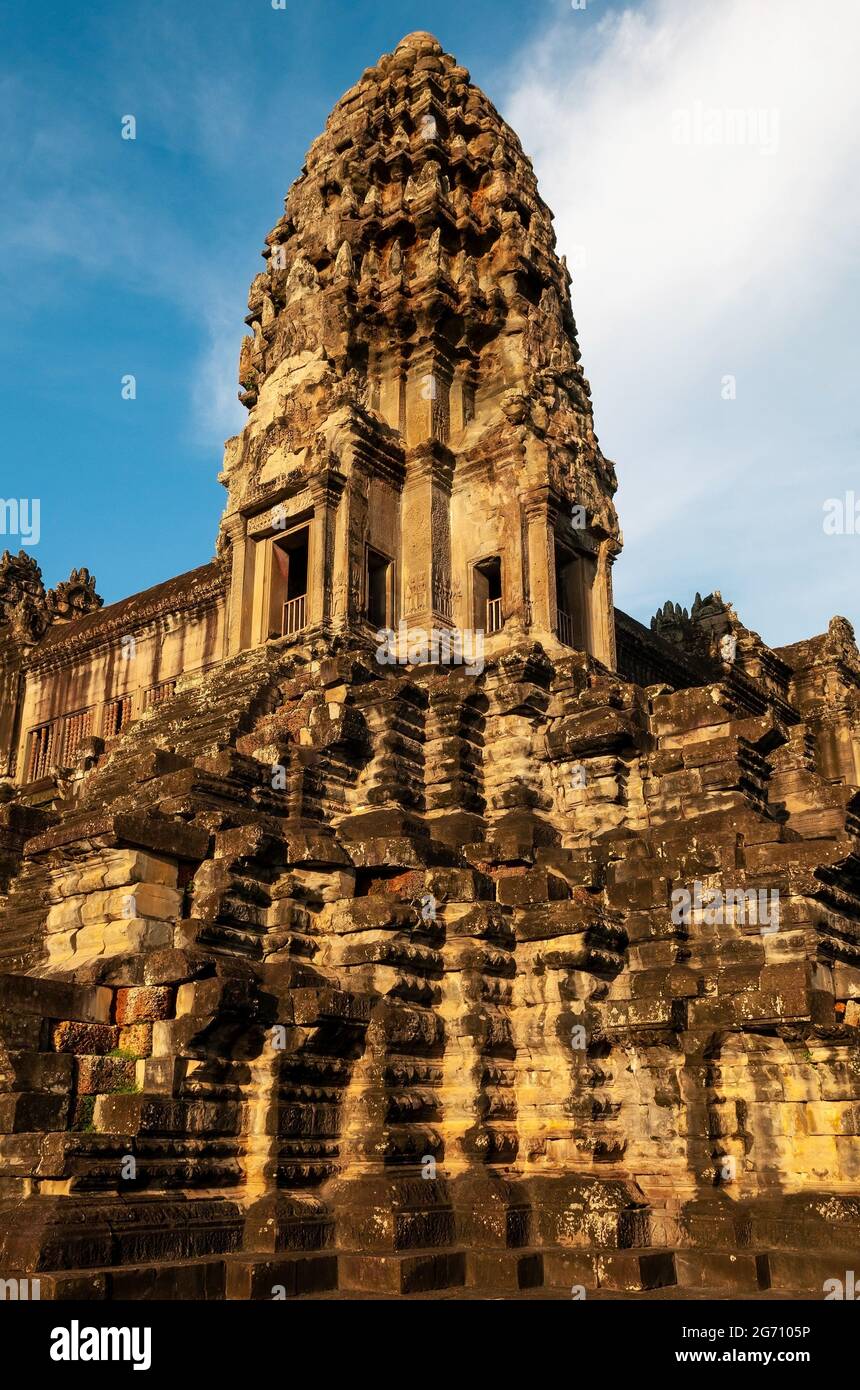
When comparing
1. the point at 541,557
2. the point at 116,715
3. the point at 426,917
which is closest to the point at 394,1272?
the point at 426,917

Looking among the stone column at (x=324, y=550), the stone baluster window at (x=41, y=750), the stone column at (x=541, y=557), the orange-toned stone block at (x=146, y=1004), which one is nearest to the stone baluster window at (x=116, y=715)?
the stone baluster window at (x=41, y=750)

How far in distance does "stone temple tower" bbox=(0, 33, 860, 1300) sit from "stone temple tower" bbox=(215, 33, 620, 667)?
0.09m

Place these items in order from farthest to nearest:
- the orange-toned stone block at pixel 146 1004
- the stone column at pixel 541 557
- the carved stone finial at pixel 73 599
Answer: the carved stone finial at pixel 73 599 < the stone column at pixel 541 557 < the orange-toned stone block at pixel 146 1004

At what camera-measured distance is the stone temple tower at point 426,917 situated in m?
11.2

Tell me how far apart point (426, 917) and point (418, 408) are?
34.4 ft

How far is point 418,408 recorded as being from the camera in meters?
21.4

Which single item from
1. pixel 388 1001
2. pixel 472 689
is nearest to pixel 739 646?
pixel 472 689

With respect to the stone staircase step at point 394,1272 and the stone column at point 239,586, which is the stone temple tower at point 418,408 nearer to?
the stone column at point 239,586

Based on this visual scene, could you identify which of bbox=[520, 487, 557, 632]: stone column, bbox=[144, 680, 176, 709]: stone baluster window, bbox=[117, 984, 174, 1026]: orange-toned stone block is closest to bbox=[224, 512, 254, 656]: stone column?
bbox=[520, 487, 557, 632]: stone column

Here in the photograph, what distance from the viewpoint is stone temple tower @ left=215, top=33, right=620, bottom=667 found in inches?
787

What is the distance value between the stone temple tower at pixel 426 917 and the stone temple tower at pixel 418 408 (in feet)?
0.28
